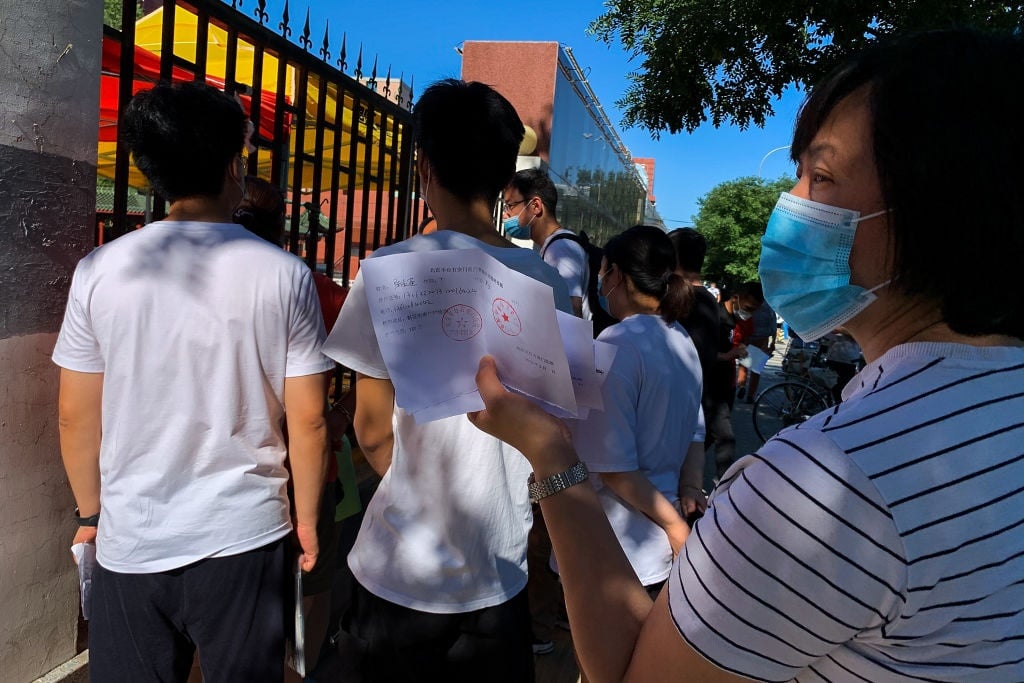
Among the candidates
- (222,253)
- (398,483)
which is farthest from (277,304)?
(398,483)

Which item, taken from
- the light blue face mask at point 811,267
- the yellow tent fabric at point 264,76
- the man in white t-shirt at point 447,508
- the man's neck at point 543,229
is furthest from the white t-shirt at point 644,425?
the man's neck at point 543,229

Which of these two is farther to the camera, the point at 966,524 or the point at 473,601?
the point at 473,601

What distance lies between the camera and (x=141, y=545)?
5.83 feet

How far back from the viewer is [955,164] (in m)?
0.80

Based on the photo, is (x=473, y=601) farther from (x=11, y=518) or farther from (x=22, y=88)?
(x=22, y=88)

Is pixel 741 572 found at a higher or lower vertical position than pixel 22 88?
lower

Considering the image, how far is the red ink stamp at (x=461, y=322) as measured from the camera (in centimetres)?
118

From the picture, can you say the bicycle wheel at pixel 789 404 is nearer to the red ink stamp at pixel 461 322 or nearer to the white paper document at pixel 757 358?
the white paper document at pixel 757 358

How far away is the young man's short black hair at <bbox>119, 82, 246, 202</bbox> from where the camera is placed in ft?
6.14

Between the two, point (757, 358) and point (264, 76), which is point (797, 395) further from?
point (264, 76)

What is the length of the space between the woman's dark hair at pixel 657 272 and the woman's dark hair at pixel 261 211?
50.5 inches

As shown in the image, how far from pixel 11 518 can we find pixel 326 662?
1361mm

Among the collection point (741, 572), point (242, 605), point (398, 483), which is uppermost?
point (741, 572)

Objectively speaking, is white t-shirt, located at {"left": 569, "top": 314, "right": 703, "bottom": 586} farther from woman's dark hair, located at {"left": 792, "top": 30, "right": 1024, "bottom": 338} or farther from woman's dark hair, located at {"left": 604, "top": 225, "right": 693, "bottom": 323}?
woman's dark hair, located at {"left": 792, "top": 30, "right": 1024, "bottom": 338}
